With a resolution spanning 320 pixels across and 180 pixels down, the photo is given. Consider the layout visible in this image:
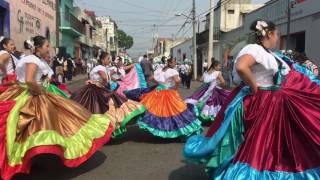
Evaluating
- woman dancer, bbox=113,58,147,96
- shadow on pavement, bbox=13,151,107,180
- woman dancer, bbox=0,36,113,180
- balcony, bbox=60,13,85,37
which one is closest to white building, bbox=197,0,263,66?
balcony, bbox=60,13,85,37

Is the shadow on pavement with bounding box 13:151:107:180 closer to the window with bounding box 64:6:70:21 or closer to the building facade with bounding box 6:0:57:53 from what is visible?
the building facade with bounding box 6:0:57:53

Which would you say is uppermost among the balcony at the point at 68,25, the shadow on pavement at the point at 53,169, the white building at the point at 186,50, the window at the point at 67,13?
the window at the point at 67,13

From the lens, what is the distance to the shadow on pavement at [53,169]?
630 centimetres

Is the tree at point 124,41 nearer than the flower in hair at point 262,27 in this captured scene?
No

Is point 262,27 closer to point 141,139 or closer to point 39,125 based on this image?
point 39,125

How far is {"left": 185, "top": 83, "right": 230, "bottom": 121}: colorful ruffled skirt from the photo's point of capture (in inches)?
427

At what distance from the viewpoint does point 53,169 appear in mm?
6672

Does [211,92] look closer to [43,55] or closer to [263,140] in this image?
[43,55]

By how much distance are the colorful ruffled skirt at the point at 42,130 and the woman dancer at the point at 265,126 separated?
5.35ft

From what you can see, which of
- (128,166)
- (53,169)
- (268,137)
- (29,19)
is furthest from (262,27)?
(29,19)

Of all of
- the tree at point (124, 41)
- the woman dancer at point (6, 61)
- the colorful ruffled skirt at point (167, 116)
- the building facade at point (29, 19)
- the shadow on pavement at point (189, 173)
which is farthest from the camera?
the tree at point (124, 41)

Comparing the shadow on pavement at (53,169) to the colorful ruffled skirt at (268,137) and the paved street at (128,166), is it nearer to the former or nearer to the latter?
the paved street at (128,166)

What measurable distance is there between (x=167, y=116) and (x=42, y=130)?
11.0 ft

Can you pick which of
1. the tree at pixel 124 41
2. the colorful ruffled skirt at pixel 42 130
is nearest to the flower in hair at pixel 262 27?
the colorful ruffled skirt at pixel 42 130
